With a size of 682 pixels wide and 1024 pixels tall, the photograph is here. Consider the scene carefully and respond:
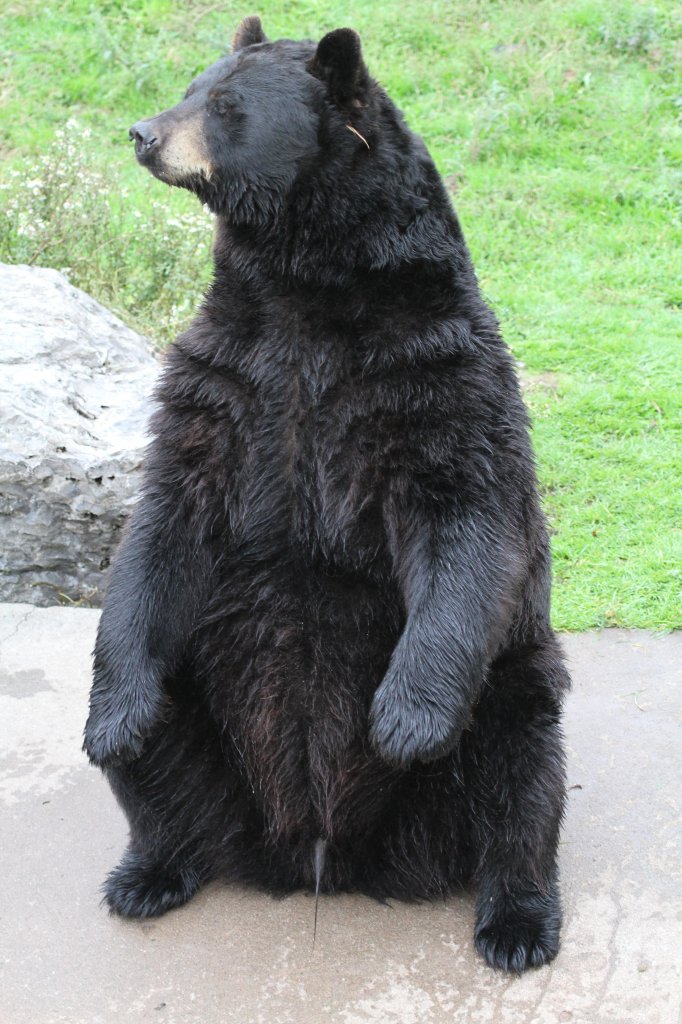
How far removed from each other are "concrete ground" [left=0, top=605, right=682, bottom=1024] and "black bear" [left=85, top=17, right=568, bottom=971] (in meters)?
0.09

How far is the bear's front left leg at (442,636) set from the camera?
118 inches

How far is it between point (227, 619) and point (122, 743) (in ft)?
1.31

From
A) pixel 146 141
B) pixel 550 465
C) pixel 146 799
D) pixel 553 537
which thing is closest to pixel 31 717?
pixel 146 799

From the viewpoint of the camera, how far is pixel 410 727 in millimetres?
2992

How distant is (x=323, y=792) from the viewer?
10.5ft

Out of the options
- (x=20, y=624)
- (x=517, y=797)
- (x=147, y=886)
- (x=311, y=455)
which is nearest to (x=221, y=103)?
(x=311, y=455)

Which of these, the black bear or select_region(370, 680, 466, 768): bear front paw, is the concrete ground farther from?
select_region(370, 680, 466, 768): bear front paw

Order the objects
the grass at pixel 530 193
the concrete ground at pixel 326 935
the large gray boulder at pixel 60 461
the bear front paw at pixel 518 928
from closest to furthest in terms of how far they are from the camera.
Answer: the concrete ground at pixel 326 935 < the bear front paw at pixel 518 928 < the large gray boulder at pixel 60 461 < the grass at pixel 530 193

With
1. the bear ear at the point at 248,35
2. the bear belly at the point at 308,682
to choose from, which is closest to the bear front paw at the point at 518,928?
the bear belly at the point at 308,682

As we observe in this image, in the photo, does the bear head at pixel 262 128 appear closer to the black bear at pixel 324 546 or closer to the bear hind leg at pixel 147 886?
the black bear at pixel 324 546

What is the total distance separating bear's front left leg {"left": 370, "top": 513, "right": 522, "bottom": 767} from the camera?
301cm

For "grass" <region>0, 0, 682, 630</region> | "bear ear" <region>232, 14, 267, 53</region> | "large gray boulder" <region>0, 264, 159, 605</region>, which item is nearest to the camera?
"bear ear" <region>232, 14, 267, 53</region>

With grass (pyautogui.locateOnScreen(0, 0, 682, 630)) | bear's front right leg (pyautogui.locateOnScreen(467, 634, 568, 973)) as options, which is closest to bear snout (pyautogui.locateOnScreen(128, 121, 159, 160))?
bear's front right leg (pyautogui.locateOnScreen(467, 634, 568, 973))

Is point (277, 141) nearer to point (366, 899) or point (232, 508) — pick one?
point (232, 508)
